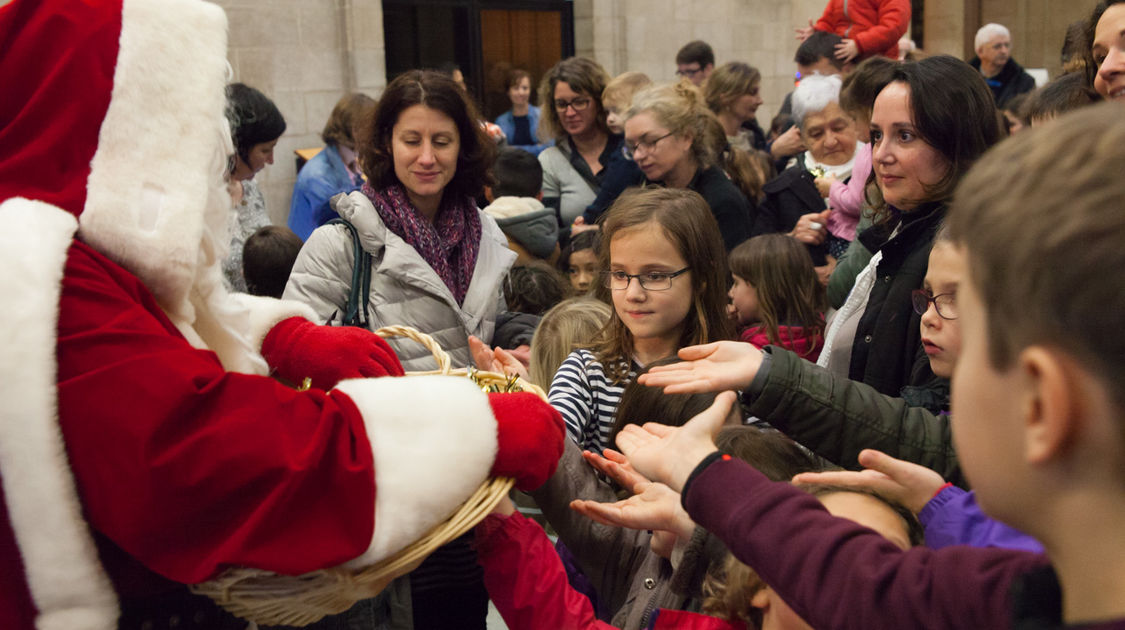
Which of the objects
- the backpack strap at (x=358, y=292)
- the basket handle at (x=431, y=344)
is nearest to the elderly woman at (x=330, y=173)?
the backpack strap at (x=358, y=292)

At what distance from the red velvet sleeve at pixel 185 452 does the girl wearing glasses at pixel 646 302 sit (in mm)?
1218

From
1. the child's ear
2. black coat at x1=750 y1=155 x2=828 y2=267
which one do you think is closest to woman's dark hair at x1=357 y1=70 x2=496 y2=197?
black coat at x1=750 y1=155 x2=828 y2=267

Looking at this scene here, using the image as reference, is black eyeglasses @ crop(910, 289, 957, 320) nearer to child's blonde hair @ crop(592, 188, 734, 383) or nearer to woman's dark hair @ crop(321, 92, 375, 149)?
child's blonde hair @ crop(592, 188, 734, 383)

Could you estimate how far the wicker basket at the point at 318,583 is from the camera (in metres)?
1.41

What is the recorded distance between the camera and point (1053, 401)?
79 cm

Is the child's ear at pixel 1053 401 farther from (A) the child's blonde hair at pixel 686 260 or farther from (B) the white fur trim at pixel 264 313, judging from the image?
(A) the child's blonde hair at pixel 686 260

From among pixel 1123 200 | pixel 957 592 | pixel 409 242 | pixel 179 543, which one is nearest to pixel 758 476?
pixel 957 592

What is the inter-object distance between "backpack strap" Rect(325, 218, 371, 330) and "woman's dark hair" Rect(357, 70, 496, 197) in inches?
12.7

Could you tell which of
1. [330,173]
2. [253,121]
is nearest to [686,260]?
[253,121]

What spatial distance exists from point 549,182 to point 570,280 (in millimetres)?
1101

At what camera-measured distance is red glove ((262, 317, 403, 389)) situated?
1.93 m

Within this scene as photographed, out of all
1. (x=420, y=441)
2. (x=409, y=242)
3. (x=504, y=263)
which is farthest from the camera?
(x=504, y=263)

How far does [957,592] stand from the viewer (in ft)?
3.56

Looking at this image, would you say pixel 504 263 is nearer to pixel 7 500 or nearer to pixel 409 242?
pixel 409 242
